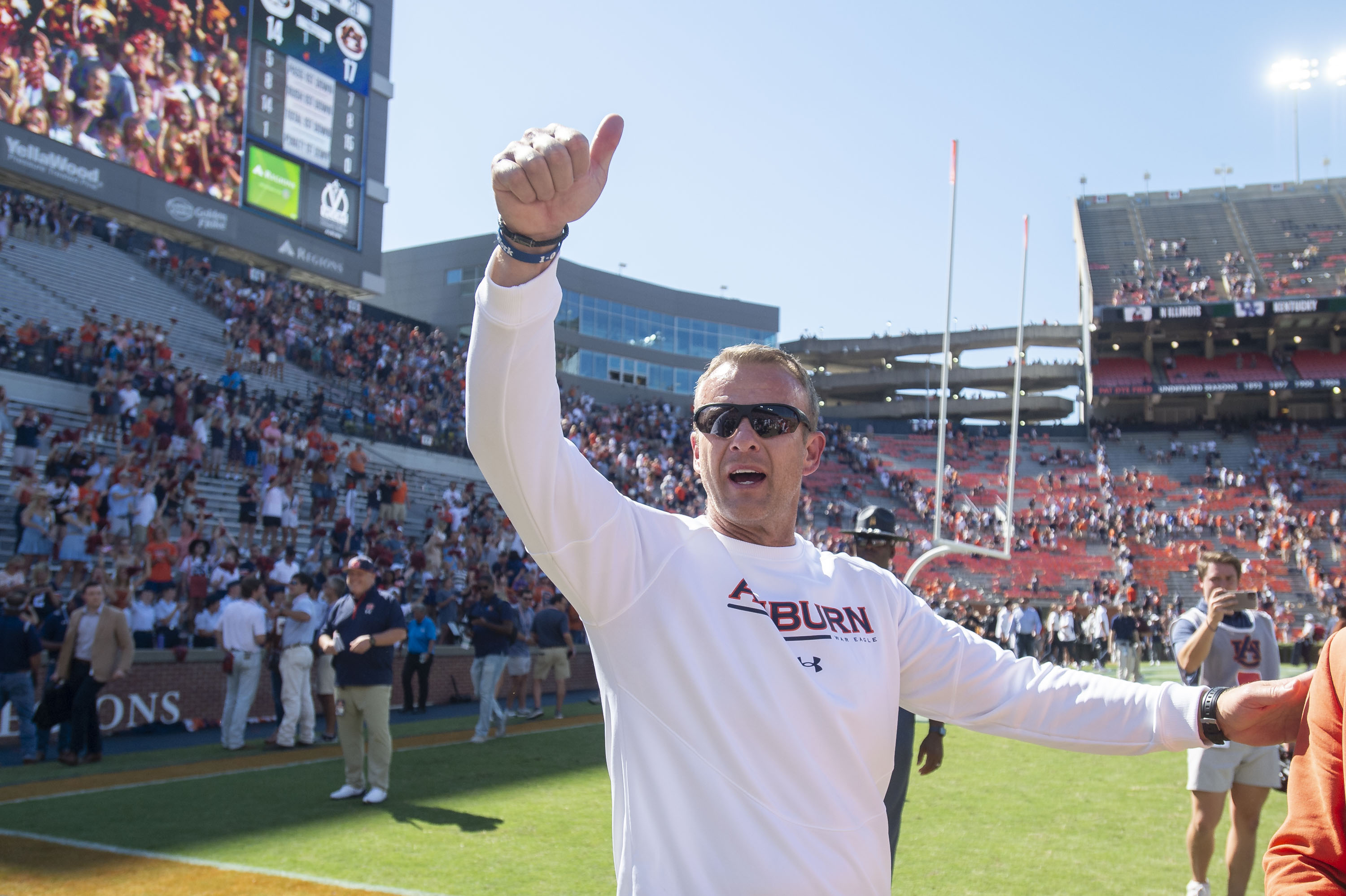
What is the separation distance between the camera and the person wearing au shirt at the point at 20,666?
393 inches

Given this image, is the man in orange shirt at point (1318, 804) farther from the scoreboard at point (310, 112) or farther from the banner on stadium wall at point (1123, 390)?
the banner on stadium wall at point (1123, 390)

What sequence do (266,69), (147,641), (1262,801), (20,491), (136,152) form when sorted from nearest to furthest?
1. (1262,801)
2. (147,641)
3. (20,491)
4. (136,152)
5. (266,69)

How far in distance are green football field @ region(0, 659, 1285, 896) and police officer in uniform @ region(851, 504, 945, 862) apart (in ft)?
2.86

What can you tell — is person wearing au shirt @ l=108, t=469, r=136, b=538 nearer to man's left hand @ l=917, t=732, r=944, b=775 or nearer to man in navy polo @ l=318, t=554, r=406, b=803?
man in navy polo @ l=318, t=554, r=406, b=803

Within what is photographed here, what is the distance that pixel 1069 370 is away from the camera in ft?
181

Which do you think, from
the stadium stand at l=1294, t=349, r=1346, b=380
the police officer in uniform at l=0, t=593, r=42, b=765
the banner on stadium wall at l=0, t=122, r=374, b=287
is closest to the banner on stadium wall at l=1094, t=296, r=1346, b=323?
the stadium stand at l=1294, t=349, r=1346, b=380

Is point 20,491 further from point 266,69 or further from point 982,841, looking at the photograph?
point 266,69

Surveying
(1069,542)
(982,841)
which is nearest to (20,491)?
(982,841)

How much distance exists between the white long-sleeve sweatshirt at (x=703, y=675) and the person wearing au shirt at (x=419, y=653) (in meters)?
13.4

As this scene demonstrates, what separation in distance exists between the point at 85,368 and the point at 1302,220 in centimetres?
5840

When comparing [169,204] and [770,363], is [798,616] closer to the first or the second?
[770,363]

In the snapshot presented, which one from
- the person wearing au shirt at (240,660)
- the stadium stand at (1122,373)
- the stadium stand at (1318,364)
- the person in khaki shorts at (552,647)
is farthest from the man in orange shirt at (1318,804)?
the stadium stand at (1318,364)

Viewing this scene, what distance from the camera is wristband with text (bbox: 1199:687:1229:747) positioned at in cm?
221

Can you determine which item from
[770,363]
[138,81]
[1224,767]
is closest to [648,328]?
[138,81]
